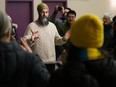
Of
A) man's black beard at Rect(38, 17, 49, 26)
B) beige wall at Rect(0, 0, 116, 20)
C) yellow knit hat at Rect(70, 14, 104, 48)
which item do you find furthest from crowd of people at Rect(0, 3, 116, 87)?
beige wall at Rect(0, 0, 116, 20)

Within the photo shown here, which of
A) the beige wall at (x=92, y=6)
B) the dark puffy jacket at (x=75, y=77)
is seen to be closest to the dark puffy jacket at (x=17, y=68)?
the dark puffy jacket at (x=75, y=77)

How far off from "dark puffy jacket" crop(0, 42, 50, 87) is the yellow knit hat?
1.25 feet

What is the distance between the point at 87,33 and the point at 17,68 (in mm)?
544

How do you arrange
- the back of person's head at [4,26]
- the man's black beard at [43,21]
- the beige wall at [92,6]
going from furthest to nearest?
1. the beige wall at [92,6]
2. the man's black beard at [43,21]
3. the back of person's head at [4,26]

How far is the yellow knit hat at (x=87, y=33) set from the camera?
6.55ft

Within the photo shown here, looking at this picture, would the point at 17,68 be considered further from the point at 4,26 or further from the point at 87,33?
the point at 87,33

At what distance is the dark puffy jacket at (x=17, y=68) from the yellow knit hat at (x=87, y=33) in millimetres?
381

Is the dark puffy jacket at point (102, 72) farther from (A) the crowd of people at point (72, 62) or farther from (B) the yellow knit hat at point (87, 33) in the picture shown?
(B) the yellow knit hat at point (87, 33)

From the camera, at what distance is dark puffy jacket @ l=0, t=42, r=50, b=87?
2.19 m

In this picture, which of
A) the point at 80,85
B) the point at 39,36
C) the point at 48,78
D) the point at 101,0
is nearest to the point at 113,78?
the point at 80,85

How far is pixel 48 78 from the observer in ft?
7.50

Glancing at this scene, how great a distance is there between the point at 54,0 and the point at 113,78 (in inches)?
322

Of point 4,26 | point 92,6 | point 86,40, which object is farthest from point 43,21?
point 92,6

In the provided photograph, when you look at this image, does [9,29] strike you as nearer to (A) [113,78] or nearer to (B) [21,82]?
(B) [21,82]
